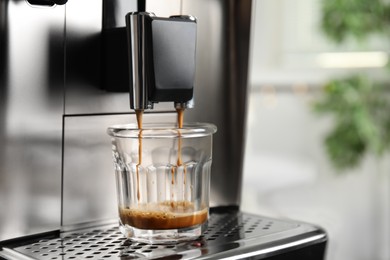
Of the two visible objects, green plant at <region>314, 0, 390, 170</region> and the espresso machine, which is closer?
the espresso machine

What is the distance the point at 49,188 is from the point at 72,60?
13cm

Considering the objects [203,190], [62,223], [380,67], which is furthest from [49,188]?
[380,67]

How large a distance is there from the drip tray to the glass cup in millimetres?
16

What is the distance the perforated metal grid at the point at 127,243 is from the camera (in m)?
0.62

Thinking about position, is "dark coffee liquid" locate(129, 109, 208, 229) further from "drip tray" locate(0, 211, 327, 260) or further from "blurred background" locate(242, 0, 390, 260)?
"blurred background" locate(242, 0, 390, 260)

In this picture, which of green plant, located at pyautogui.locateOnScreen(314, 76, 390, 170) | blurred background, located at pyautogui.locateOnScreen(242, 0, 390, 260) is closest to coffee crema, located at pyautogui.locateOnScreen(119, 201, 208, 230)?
blurred background, located at pyautogui.locateOnScreen(242, 0, 390, 260)

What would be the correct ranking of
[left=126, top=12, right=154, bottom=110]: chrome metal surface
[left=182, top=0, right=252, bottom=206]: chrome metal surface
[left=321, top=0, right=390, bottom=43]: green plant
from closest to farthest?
[left=126, top=12, right=154, bottom=110]: chrome metal surface, [left=182, top=0, right=252, bottom=206]: chrome metal surface, [left=321, top=0, right=390, bottom=43]: green plant

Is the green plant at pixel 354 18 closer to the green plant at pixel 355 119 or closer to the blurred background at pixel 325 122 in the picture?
the blurred background at pixel 325 122

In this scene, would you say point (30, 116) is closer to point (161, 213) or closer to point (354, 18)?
point (161, 213)

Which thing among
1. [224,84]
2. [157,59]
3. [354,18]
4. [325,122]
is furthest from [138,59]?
[325,122]

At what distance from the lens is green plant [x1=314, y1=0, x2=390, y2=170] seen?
88.4 inches

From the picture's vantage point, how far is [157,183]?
2.17ft

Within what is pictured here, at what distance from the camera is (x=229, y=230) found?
726 mm

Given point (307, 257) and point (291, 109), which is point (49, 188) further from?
point (291, 109)
